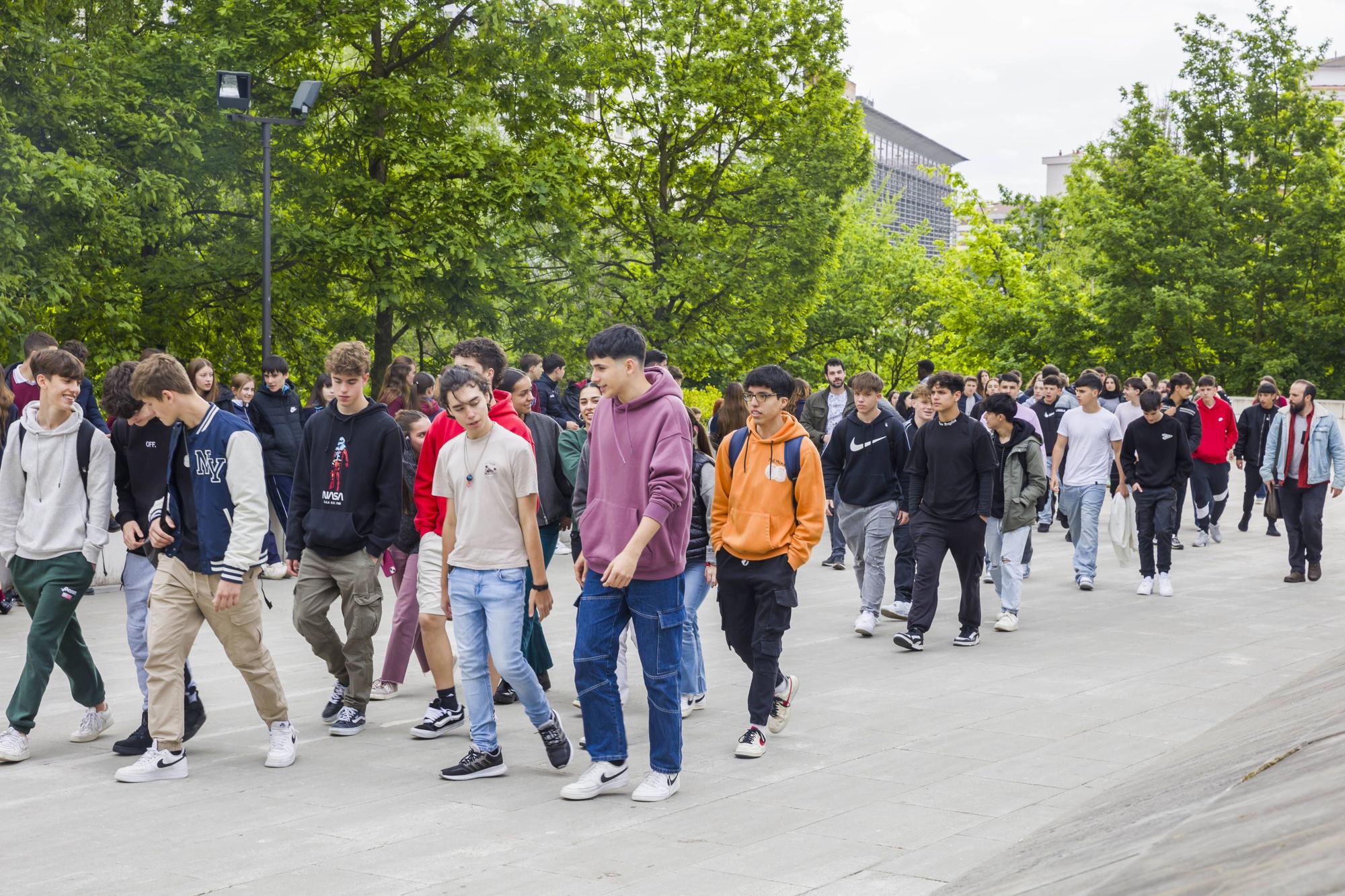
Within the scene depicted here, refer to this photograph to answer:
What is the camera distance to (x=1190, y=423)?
16.6 meters

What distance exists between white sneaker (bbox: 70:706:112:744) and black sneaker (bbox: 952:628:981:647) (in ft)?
18.8

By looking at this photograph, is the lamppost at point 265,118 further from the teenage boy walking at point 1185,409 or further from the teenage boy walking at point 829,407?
the teenage boy walking at point 1185,409

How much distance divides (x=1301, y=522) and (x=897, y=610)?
4.98 meters

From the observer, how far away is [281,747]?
6406 millimetres

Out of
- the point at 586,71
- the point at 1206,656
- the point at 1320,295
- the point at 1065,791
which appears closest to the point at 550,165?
the point at 586,71

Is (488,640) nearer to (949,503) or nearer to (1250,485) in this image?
(949,503)

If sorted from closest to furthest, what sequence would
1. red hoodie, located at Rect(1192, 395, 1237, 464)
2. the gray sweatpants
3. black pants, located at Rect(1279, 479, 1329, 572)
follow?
the gray sweatpants
black pants, located at Rect(1279, 479, 1329, 572)
red hoodie, located at Rect(1192, 395, 1237, 464)

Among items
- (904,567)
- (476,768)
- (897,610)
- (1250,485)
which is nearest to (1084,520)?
(904,567)

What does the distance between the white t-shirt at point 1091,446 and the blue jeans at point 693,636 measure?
22.6 ft

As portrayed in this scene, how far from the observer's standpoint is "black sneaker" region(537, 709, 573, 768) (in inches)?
243

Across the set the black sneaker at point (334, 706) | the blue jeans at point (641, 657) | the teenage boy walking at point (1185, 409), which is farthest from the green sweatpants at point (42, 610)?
the teenage boy walking at point (1185, 409)

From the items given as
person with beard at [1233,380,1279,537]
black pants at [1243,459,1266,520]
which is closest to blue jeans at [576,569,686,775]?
person with beard at [1233,380,1279,537]

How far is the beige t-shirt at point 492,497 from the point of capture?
616cm

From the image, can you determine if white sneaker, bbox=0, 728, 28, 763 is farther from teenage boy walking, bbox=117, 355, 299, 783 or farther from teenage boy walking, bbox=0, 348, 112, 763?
teenage boy walking, bbox=117, 355, 299, 783
